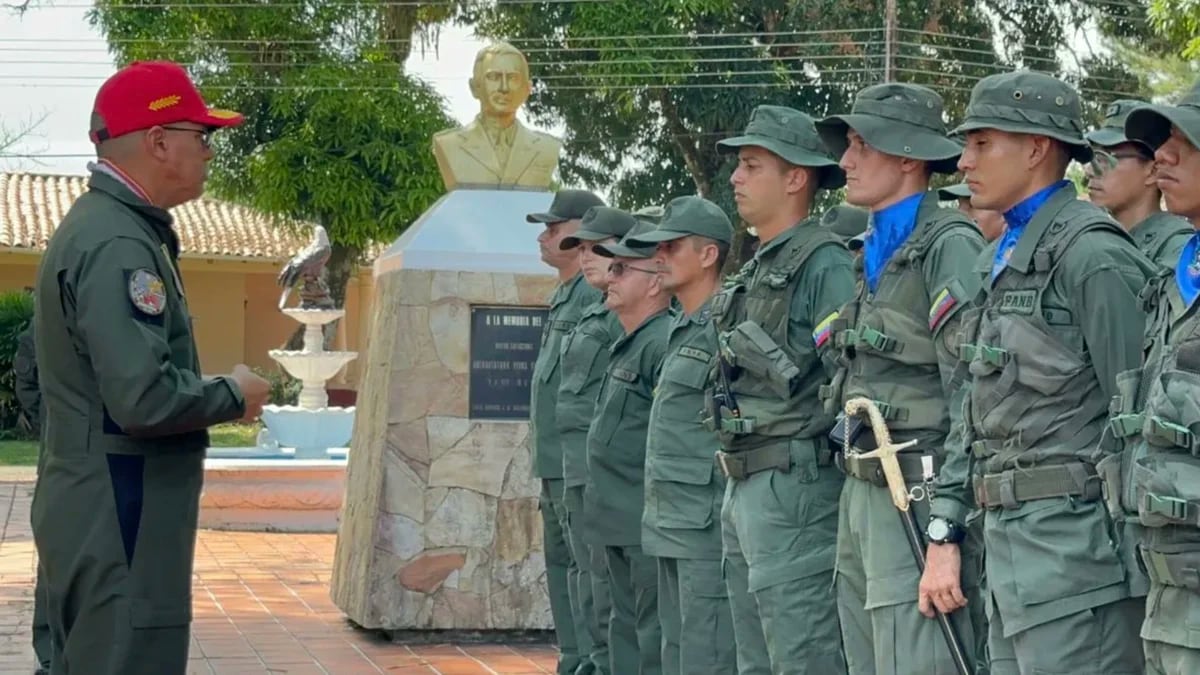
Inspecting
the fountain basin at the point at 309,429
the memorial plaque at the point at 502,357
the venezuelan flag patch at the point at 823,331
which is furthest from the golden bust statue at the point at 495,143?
the fountain basin at the point at 309,429

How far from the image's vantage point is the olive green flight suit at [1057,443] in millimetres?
3818

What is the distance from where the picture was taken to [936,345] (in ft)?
14.7

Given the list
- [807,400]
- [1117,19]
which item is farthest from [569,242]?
[1117,19]

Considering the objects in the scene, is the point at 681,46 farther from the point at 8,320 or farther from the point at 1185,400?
the point at 1185,400

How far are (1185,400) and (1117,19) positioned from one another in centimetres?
2820

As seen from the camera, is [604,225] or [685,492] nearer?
[685,492]

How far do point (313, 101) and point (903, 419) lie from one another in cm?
2708

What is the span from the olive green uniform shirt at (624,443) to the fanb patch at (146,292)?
2425 millimetres

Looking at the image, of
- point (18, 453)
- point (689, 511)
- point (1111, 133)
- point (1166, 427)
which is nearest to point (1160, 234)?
point (1111, 133)

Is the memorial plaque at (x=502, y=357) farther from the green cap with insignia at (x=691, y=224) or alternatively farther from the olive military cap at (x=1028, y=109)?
the olive military cap at (x=1028, y=109)

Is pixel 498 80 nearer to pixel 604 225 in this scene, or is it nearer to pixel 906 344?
pixel 604 225

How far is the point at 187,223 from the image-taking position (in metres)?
37.4

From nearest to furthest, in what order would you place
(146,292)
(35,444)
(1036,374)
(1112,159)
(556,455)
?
1. (1036,374)
2. (146,292)
3. (1112,159)
4. (556,455)
5. (35,444)

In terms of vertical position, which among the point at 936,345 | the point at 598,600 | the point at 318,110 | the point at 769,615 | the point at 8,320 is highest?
the point at 936,345
